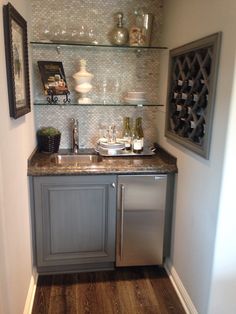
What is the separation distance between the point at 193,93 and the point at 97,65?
1066 mm

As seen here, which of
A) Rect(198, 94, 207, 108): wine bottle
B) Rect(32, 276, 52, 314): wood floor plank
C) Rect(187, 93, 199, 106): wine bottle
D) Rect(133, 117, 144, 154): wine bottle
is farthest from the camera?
Rect(133, 117, 144, 154): wine bottle

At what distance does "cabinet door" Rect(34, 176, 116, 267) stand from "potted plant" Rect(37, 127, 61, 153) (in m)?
0.43

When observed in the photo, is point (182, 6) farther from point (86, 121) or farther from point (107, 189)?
point (107, 189)

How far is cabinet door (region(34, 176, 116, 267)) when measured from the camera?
85.2 inches

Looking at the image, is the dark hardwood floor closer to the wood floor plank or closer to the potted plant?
the wood floor plank

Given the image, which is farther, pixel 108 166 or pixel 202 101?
pixel 108 166

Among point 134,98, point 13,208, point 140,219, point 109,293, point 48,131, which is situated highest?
point 134,98

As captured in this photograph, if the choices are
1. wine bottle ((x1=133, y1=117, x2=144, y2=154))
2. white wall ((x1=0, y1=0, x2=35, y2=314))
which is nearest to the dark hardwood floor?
white wall ((x1=0, y1=0, x2=35, y2=314))

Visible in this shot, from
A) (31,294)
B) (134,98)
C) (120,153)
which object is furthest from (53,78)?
(31,294)

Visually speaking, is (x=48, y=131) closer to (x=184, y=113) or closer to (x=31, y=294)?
(x=184, y=113)

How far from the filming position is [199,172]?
1811mm

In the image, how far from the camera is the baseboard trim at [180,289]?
196 centimetres

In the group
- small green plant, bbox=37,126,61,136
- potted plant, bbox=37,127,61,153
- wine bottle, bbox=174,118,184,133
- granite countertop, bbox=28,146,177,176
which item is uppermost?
wine bottle, bbox=174,118,184,133

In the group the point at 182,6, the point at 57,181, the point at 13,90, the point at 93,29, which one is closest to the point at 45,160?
the point at 57,181
